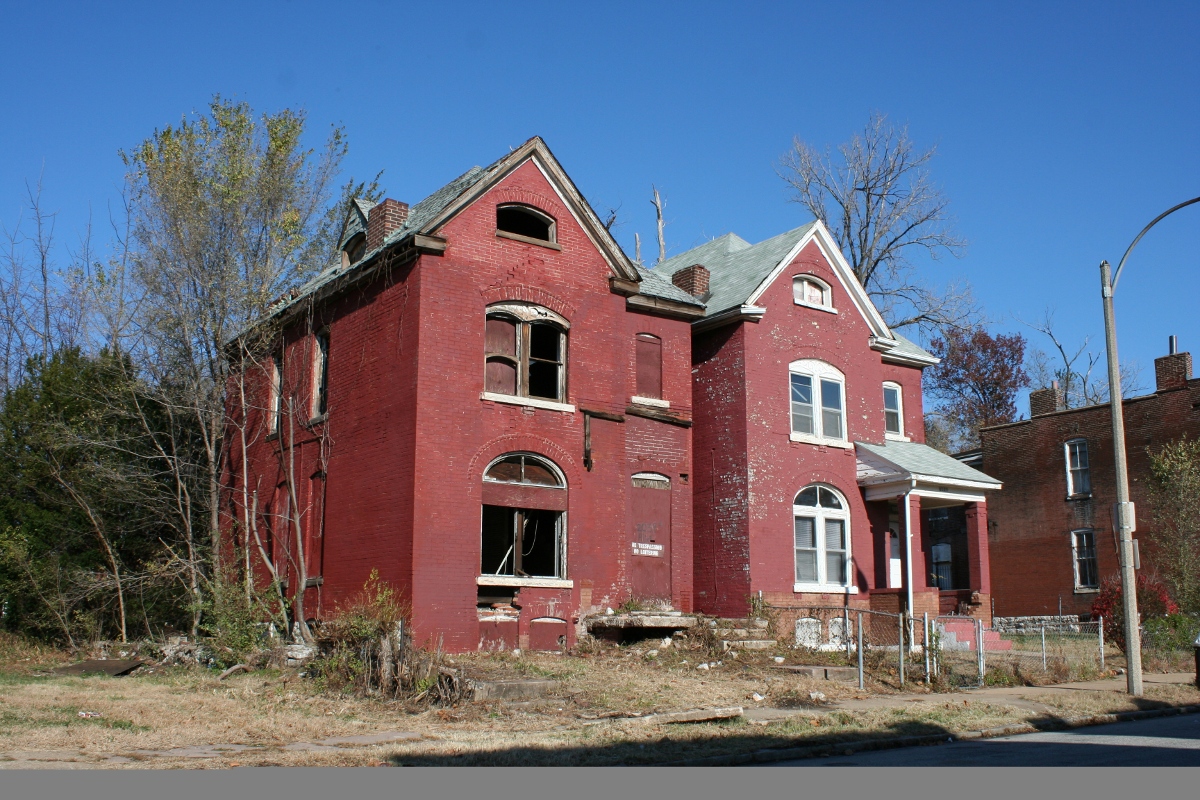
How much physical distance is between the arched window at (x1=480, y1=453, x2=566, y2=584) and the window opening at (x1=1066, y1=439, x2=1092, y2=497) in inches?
866

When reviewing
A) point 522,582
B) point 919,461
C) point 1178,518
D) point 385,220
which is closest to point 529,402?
point 522,582

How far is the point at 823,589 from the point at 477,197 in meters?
11.9

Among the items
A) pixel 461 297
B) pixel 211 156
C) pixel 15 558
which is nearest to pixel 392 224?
pixel 461 297

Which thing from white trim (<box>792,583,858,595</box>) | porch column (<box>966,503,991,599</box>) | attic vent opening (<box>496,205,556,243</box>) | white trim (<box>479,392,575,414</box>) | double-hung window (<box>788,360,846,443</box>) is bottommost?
white trim (<box>792,583,858,595</box>)

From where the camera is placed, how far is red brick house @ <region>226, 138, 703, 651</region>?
19891mm

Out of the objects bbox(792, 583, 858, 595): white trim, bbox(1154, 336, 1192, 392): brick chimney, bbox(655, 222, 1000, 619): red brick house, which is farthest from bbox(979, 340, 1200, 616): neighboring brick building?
bbox(792, 583, 858, 595): white trim

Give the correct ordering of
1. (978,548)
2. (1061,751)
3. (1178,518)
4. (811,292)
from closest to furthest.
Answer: (1061,751) < (811,292) < (978,548) < (1178,518)

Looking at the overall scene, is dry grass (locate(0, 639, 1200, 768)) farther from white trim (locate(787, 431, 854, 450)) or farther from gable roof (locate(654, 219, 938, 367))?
gable roof (locate(654, 219, 938, 367))

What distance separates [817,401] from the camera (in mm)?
25984

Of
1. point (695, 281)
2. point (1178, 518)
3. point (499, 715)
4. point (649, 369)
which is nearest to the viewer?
point (499, 715)

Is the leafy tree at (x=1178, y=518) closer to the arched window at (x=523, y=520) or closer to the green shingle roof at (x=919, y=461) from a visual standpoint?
the green shingle roof at (x=919, y=461)

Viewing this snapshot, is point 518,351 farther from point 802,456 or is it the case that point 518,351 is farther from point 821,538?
point 821,538

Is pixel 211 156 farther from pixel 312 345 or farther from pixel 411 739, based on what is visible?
pixel 411 739

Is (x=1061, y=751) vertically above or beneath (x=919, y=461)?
beneath
